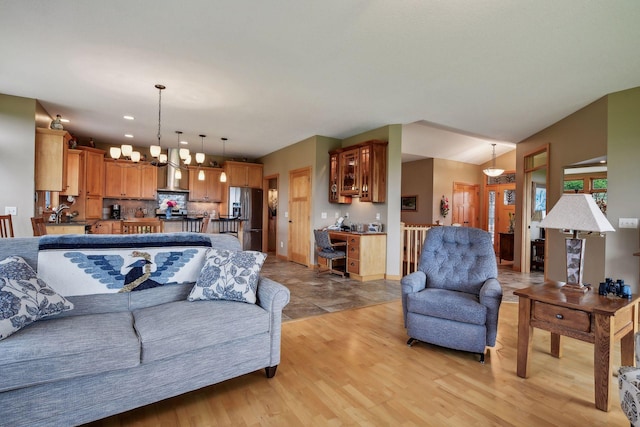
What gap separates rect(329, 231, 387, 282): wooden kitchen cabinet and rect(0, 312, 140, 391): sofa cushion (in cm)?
381

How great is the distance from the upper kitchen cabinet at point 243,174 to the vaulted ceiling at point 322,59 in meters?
2.73

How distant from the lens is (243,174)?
817cm

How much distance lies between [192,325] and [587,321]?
7.80ft

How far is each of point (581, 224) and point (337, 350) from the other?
6.64 feet

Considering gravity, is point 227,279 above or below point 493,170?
below

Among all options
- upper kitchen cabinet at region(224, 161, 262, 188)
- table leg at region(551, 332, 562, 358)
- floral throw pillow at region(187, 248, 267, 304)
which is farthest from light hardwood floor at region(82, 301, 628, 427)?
upper kitchen cabinet at region(224, 161, 262, 188)

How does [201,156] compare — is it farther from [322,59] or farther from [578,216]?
[578,216]

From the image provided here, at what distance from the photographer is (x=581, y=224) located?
6.93 ft

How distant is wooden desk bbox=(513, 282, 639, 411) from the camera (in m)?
1.77

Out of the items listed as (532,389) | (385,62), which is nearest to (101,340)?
→ (532,389)

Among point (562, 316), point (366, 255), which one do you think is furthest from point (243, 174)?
point (562, 316)

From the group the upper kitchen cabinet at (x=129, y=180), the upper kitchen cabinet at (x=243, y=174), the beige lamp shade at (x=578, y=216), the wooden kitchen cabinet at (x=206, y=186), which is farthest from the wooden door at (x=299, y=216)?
the beige lamp shade at (x=578, y=216)

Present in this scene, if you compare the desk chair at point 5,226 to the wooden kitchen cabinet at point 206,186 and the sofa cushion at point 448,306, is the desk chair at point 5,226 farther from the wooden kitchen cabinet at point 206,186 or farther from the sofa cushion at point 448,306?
the sofa cushion at point 448,306

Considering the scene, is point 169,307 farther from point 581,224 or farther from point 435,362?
point 581,224
